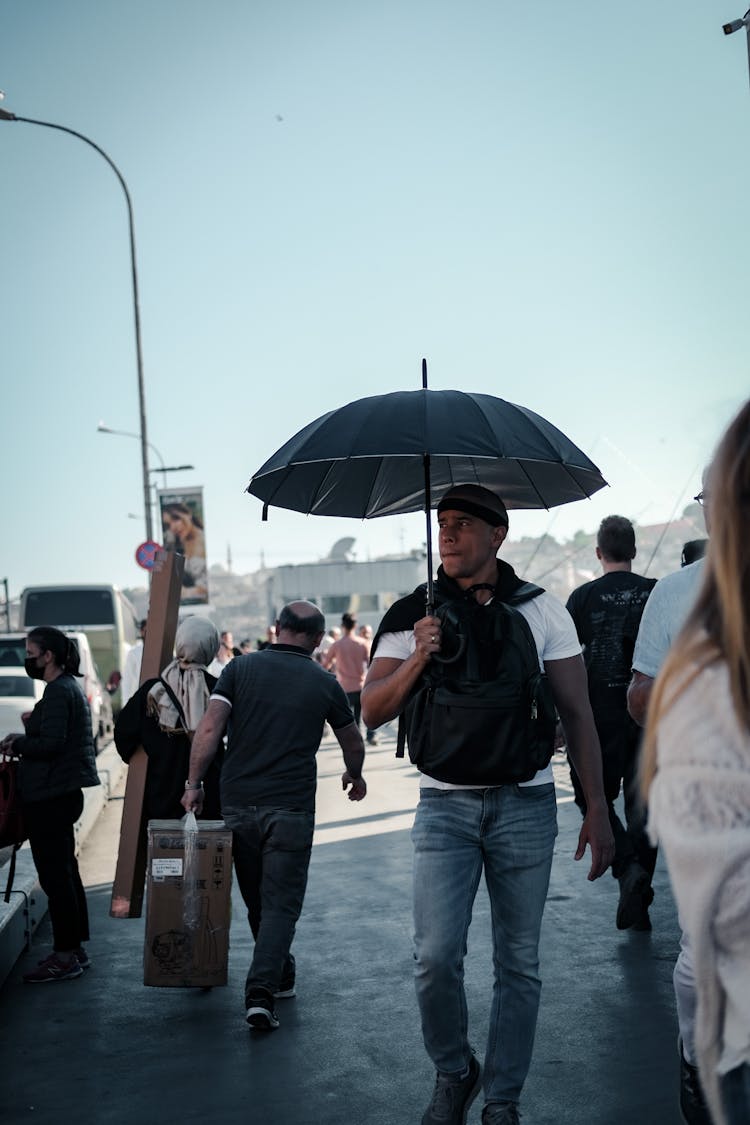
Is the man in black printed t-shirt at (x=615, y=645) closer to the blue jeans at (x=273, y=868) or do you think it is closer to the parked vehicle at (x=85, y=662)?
the blue jeans at (x=273, y=868)

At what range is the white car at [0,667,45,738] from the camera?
15.1m

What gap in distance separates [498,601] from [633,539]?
3253 millimetres

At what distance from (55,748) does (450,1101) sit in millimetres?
3270

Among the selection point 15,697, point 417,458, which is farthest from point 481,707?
point 15,697

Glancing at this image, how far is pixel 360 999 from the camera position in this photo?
241 inches

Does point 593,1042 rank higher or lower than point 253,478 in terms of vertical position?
lower

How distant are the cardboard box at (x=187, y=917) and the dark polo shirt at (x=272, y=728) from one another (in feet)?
0.92

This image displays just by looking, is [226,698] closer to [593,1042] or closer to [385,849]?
[593,1042]

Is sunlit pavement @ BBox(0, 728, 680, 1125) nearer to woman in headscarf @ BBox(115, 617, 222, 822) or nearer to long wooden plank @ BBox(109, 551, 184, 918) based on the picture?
long wooden plank @ BBox(109, 551, 184, 918)

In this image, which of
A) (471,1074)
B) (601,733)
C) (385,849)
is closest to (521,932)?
(471,1074)

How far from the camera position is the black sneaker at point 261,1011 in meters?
5.68

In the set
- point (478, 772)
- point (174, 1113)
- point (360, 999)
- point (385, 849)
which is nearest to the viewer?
point (478, 772)

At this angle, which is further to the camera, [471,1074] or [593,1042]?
[593,1042]

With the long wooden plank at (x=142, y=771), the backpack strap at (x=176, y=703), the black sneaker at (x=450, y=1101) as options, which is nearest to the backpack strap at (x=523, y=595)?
the black sneaker at (x=450, y=1101)
